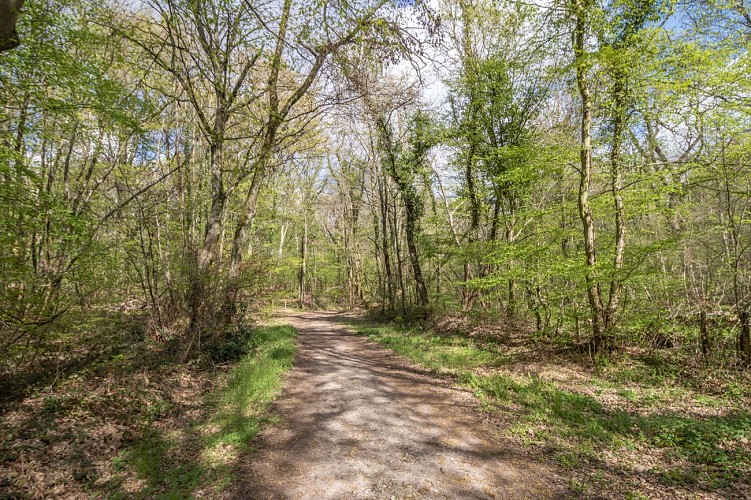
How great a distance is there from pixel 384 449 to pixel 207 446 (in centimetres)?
250

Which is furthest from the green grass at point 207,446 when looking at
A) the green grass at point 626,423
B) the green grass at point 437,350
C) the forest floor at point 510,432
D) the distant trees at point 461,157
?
the green grass at point 626,423

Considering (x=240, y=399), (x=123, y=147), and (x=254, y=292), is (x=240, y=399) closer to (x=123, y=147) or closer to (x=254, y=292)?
(x=254, y=292)

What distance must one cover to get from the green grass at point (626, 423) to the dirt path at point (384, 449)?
2.05 ft

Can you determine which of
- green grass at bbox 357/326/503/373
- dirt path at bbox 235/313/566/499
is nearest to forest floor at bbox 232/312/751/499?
dirt path at bbox 235/313/566/499

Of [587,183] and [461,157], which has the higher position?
[461,157]

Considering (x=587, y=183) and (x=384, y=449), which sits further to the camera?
(x=587, y=183)

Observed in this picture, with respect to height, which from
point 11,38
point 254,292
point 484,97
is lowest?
point 254,292

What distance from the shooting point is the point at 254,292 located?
37.9 feet

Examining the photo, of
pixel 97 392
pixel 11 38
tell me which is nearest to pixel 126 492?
pixel 97 392

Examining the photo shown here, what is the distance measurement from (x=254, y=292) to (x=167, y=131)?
6.86m

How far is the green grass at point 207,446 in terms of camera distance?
12.7 ft

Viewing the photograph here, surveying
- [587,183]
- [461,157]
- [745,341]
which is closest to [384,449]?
[745,341]

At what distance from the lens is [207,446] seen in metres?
4.70

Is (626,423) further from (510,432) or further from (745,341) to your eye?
(745,341)
